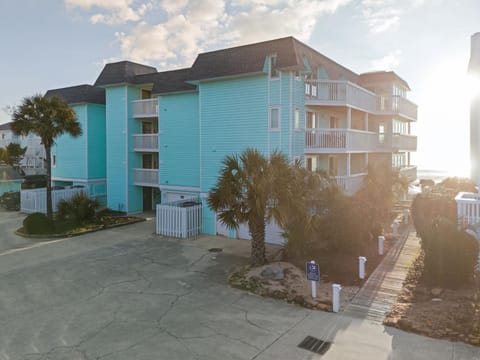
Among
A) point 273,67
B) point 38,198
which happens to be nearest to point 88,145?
point 38,198

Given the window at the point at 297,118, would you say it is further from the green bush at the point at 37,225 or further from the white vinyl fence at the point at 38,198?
the white vinyl fence at the point at 38,198

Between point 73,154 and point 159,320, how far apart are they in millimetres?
22775

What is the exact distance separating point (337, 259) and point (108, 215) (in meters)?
16.2

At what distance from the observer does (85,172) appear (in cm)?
2761

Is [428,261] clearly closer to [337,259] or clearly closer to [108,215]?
[337,259]

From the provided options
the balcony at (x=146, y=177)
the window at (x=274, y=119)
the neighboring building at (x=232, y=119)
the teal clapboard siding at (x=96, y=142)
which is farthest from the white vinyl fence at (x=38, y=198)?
the window at (x=274, y=119)

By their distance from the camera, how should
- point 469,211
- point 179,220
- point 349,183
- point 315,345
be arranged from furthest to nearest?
point 349,183
point 179,220
point 469,211
point 315,345

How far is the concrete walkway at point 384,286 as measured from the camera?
983 cm

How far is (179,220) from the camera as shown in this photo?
18812 mm

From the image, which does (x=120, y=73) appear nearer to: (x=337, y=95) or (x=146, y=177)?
(x=146, y=177)

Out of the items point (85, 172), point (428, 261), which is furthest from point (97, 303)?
point (85, 172)

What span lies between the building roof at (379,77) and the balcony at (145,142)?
51.2 ft

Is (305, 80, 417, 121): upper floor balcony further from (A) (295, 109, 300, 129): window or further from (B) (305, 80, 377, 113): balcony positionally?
(A) (295, 109, 300, 129): window

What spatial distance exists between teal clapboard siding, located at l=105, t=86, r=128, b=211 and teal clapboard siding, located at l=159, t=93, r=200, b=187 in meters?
3.75
